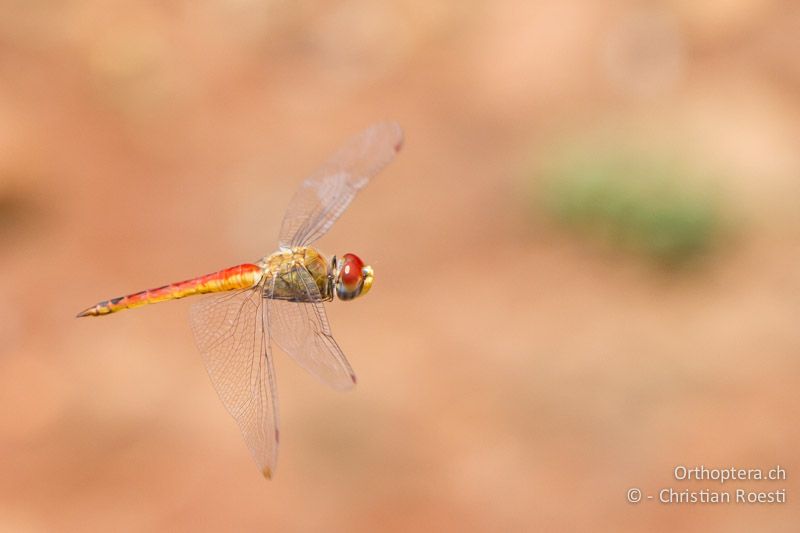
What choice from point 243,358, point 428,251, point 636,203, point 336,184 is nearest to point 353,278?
point 243,358

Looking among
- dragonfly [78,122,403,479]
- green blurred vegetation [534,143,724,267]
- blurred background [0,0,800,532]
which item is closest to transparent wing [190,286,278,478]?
dragonfly [78,122,403,479]

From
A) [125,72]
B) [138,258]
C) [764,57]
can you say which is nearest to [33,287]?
[138,258]

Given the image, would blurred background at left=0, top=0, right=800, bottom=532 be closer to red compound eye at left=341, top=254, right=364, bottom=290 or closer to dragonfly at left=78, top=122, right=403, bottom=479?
dragonfly at left=78, top=122, right=403, bottom=479

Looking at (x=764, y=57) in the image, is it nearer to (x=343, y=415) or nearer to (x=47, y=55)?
(x=343, y=415)

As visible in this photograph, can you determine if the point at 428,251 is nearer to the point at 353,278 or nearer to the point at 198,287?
the point at 198,287

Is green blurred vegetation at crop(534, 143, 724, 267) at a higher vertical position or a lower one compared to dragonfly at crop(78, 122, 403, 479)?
higher
